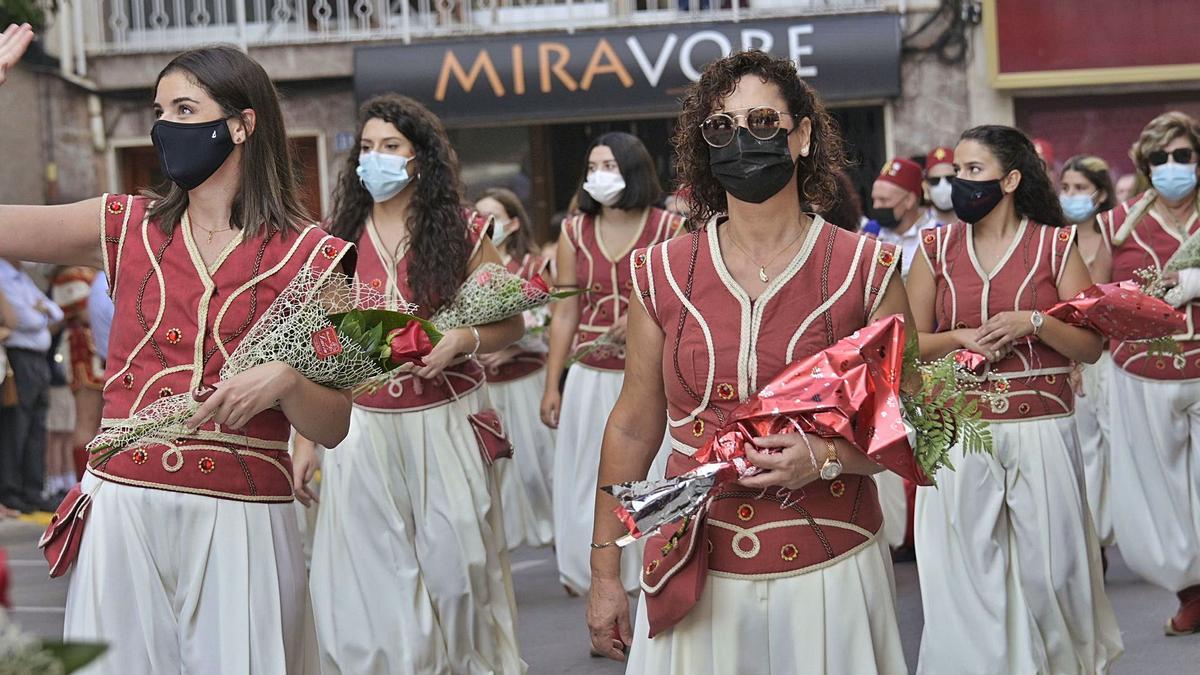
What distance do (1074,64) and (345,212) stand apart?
39.0 feet

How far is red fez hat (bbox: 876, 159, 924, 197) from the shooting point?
1034 cm

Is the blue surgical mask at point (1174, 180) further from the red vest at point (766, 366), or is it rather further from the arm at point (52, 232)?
the arm at point (52, 232)

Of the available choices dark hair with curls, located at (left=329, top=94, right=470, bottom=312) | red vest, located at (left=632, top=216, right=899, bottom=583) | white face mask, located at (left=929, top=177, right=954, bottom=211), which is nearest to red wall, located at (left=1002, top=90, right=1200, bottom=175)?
white face mask, located at (left=929, top=177, right=954, bottom=211)

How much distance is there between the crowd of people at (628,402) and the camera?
4215 millimetres

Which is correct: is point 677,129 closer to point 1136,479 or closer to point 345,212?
point 345,212

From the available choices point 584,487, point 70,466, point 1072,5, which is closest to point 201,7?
point 70,466

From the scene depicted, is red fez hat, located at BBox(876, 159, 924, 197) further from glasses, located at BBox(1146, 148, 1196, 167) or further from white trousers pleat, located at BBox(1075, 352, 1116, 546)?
glasses, located at BBox(1146, 148, 1196, 167)

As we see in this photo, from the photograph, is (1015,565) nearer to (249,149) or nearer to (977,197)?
→ (977,197)

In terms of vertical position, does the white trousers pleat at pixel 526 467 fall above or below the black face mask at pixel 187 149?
below

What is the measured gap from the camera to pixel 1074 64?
17.5 meters

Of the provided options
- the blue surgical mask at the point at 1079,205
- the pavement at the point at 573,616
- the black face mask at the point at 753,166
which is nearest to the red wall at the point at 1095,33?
the blue surgical mask at the point at 1079,205

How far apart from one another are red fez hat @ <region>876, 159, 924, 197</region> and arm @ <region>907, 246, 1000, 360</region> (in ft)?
10.8

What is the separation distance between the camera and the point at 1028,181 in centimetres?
698

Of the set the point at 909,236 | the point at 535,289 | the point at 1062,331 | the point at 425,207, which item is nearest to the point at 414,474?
the point at 535,289
